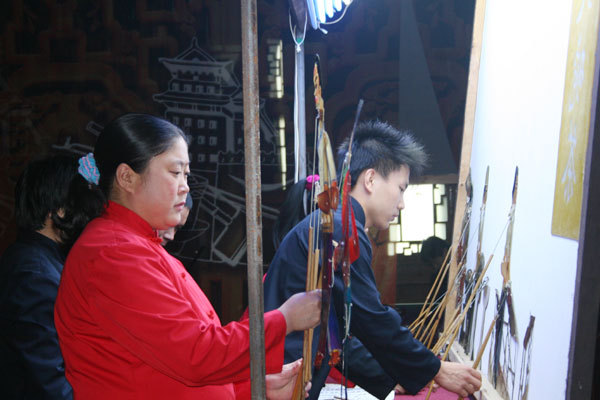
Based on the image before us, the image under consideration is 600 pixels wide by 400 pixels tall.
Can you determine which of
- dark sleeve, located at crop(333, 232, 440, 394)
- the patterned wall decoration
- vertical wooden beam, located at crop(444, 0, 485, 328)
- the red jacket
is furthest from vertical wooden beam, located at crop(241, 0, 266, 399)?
the patterned wall decoration

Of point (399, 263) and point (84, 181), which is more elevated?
point (84, 181)

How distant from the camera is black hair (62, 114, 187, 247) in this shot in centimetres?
108

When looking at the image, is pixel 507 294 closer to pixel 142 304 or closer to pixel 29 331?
pixel 142 304

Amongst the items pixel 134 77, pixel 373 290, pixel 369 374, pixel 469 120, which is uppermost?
pixel 134 77

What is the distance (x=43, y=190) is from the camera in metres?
1.54

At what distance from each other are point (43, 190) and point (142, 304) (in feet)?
2.59

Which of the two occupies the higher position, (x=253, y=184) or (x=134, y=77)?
(x=134, y=77)

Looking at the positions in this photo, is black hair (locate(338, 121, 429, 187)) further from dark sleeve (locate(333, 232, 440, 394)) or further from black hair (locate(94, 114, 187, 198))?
black hair (locate(94, 114, 187, 198))

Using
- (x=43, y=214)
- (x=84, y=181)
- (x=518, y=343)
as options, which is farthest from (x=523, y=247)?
(x=43, y=214)

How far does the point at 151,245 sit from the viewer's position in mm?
1070

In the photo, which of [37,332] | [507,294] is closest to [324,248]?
[37,332]

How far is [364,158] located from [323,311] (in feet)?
2.43

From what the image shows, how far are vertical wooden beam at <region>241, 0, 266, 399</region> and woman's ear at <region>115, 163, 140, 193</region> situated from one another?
1.20ft

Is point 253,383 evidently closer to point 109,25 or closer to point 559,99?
point 559,99
